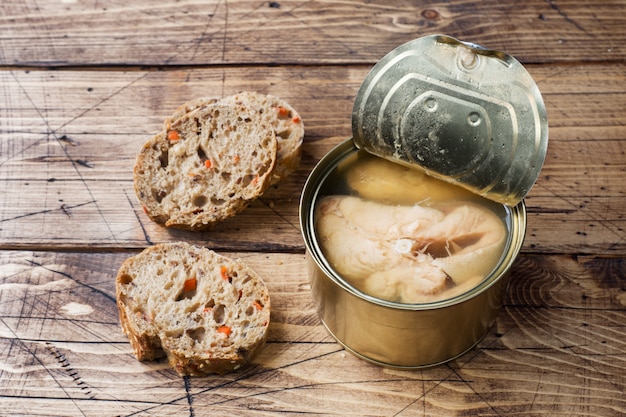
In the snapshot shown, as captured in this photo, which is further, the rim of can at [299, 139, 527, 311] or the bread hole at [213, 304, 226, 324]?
the bread hole at [213, 304, 226, 324]

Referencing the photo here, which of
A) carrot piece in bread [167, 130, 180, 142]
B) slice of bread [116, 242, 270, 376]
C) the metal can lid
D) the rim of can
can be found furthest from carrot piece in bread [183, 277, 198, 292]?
the metal can lid

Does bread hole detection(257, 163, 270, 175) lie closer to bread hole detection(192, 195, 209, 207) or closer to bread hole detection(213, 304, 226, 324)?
bread hole detection(192, 195, 209, 207)

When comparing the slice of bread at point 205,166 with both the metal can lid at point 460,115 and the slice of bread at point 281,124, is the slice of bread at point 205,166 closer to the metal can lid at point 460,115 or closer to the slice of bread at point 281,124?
the slice of bread at point 281,124

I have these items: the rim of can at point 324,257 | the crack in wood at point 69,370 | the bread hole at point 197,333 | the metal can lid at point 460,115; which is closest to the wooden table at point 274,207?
the crack in wood at point 69,370

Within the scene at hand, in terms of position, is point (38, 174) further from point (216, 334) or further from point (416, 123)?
point (416, 123)

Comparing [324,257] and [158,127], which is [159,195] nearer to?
[158,127]

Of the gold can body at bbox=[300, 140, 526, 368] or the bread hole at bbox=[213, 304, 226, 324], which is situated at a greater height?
the gold can body at bbox=[300, 140, 526, 368]

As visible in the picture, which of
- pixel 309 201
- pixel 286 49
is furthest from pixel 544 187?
pixel 286 49
